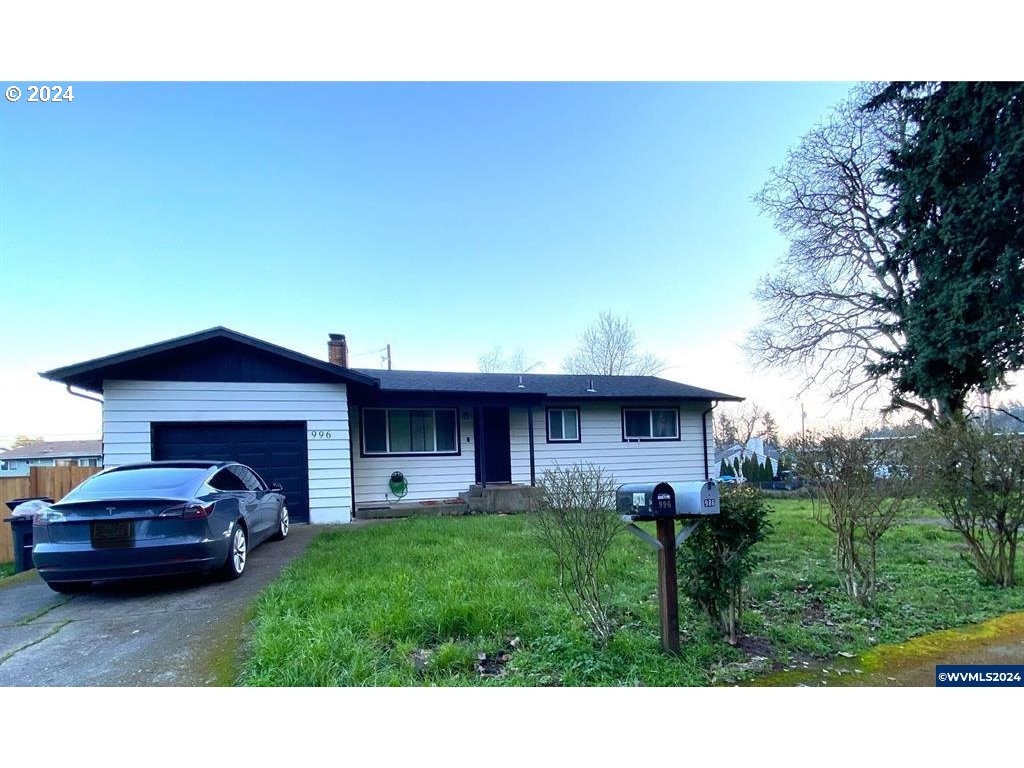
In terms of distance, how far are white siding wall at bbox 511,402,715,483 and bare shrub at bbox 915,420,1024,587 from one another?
9012 millimetres

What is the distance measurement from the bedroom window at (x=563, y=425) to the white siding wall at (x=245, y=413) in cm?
612

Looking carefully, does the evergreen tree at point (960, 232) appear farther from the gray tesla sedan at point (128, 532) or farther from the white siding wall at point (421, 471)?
the gray tesla sedan at point (128, 532)

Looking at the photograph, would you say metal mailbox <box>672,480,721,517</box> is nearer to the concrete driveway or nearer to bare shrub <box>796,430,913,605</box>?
bare shrub <box>796,430,913,605</box>

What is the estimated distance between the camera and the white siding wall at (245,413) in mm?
9055

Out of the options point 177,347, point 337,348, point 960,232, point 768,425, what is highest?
point 960,232

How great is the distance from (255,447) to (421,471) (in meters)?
4.22

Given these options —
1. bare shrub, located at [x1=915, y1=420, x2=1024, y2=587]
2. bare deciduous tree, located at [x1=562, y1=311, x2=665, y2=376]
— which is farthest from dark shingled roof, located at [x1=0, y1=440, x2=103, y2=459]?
bare shrub, located at [x1=915, y1=420, x2=1024, y2=587]

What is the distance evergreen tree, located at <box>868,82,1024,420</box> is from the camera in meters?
10.0

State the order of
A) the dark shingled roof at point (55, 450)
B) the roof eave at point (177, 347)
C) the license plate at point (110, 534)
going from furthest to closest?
the dark shingled roof at point (55, 450) < the roof eave at point (177, 347) < the license plate at point (110, 534)

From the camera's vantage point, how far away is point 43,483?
9.41 m

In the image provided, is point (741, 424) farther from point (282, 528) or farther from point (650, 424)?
point (282, 528)

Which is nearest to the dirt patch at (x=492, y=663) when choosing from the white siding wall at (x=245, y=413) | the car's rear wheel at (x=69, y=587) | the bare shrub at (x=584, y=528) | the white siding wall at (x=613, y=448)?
the bare shrub at (x=584, y=528)

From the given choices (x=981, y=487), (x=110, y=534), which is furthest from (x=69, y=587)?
(x=981, y=487)

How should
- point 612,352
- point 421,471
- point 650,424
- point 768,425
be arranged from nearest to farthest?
point 421,471 → point 650,424 → point 612,352 → point 768,425
